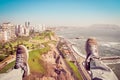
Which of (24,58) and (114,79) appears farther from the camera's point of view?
(24,58)

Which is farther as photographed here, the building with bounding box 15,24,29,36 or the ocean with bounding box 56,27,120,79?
the building with bounding box 15,24,29,36

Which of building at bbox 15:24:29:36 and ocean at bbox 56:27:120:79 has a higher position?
building at bbox 15:24:29:36

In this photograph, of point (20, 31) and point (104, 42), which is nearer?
point (104, 42)

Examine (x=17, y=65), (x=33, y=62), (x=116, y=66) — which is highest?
(x=17, y=65)

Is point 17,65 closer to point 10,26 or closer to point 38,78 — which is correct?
point 38,78

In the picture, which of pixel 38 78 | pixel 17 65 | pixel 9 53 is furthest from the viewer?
pixel 9 53

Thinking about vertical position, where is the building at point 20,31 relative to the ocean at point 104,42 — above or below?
above

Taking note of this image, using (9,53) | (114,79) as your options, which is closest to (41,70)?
(9,53)

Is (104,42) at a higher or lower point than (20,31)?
lower

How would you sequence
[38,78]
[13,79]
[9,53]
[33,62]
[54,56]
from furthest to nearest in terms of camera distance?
[54,56] < [9,53] < [33,62] < [38,78] < [13,79]

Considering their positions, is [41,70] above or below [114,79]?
below

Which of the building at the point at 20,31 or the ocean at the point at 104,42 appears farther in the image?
the building at the point at 20,31
